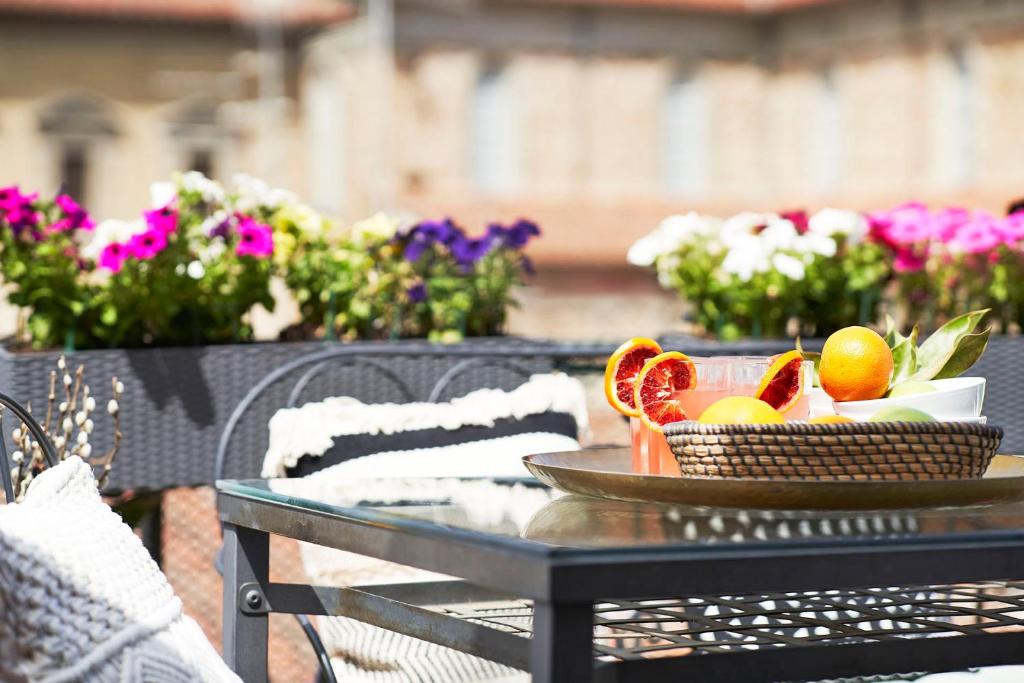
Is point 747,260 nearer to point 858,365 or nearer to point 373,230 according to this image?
Answer: point 373,230

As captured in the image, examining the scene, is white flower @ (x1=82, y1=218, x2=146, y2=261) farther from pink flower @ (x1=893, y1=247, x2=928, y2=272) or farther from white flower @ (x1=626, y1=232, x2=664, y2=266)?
pink flower @ (x1=893, y1=247, x2=928, y2=272)

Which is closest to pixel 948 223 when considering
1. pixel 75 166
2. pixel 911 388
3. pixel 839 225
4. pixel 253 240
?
pixel 839 225

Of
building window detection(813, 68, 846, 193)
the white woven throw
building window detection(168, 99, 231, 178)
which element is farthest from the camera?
building window detection(168, 99, 231, 178)

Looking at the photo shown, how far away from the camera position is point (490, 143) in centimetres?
3088

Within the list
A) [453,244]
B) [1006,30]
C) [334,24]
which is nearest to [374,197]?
[334,24]

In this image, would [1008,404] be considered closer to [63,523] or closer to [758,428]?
[758,428]

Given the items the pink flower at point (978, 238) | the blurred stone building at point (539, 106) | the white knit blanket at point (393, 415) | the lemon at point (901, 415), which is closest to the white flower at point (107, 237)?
the white knit blanket at point (393, 415)

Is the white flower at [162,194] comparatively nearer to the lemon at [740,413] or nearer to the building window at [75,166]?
the lemon at [740,413]

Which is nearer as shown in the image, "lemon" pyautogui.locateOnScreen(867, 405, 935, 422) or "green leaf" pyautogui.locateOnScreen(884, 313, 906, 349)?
"lemon" pyautogui.locateOnScreen(867, 405, 935, 422)

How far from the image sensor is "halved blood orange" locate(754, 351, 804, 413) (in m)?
2.18

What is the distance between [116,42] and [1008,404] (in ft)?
97.7

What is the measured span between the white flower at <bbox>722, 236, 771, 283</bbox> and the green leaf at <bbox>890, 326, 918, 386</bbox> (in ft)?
11.3

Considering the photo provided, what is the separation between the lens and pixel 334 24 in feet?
105

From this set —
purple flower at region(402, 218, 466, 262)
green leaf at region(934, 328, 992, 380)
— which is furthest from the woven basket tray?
purple flower at region(402, 218, 466, 262)
